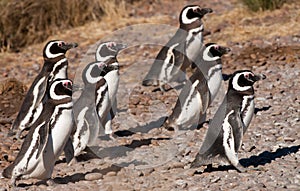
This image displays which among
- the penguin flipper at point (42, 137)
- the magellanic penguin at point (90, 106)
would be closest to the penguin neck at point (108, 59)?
the magellanic penguin at point (90, 106)

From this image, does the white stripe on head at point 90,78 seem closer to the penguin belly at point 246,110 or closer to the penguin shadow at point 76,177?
the penguin shadow at point 76,177

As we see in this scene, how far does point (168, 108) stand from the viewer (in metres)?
9.74

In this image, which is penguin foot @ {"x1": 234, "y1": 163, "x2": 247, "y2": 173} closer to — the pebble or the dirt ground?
the dirt ground

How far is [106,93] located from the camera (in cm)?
832

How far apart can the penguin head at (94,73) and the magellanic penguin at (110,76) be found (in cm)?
16

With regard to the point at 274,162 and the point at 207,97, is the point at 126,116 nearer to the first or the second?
the point at 207,97

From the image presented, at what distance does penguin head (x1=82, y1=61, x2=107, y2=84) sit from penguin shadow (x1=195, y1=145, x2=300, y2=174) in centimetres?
206

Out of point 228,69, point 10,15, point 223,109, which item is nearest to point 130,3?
point 10,15

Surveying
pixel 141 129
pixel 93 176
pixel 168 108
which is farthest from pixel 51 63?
pixel 93 176

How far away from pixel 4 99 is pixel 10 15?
3369 mm

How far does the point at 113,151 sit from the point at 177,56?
296 centimetres

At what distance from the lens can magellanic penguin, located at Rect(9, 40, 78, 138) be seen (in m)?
8.57

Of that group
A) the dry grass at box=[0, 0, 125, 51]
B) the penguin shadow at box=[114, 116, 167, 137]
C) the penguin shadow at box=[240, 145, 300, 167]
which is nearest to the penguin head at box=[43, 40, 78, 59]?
the penguin shadow at box=[114, 116, 167, 137]

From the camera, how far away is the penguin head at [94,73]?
27.6 ft
